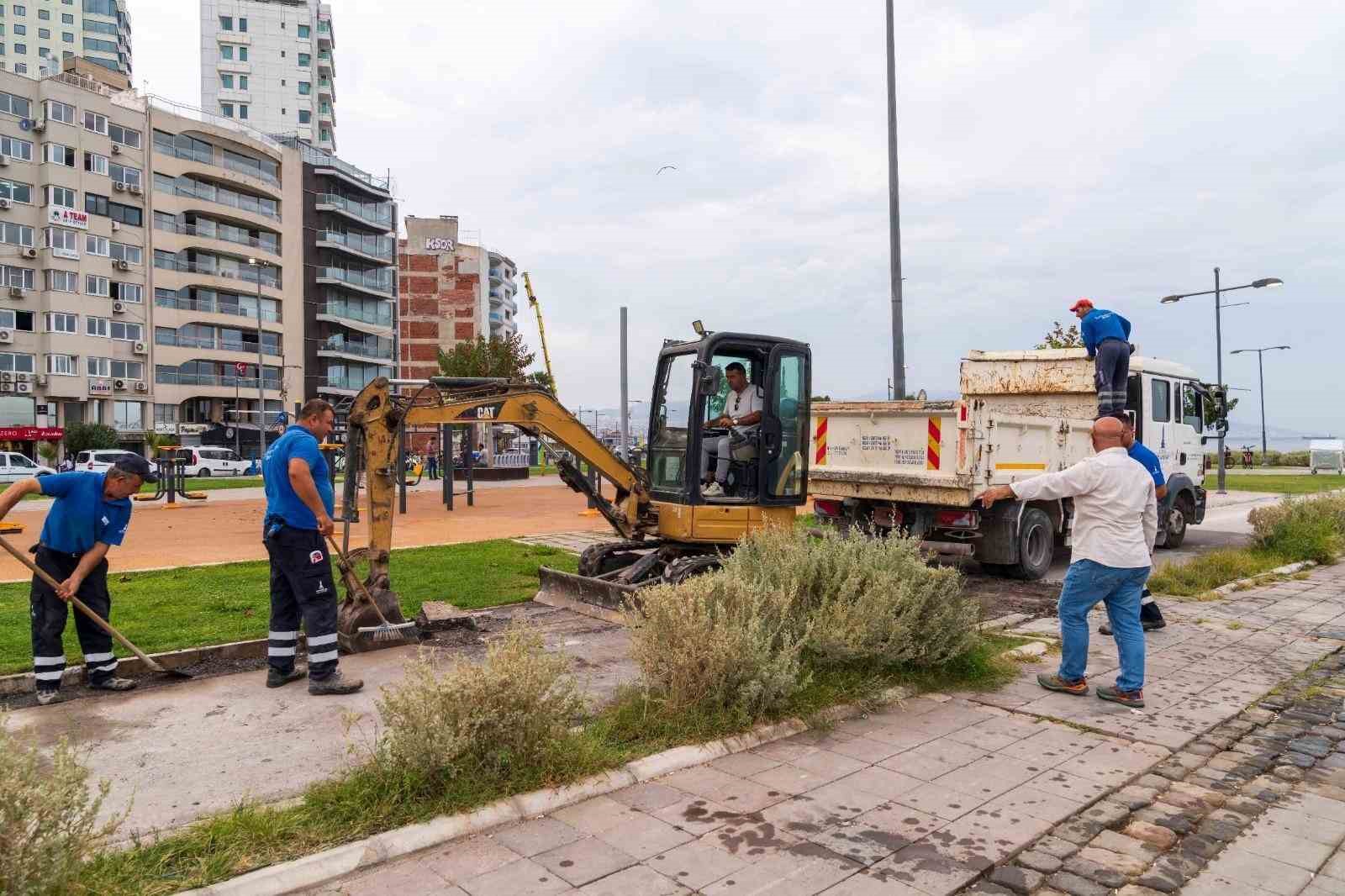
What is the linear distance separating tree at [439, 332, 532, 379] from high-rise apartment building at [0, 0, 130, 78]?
8509cm

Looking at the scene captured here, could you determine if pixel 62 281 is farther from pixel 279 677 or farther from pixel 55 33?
pixel 55 33

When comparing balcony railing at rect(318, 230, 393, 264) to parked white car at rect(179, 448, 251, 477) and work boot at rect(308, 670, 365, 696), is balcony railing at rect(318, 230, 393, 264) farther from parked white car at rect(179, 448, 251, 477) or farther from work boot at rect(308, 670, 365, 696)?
work boot at rect(308, 670, 365, 696)

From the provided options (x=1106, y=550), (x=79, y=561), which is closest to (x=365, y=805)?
(x=79, y=561)

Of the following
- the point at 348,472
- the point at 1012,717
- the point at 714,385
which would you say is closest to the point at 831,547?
the point at 1012,717

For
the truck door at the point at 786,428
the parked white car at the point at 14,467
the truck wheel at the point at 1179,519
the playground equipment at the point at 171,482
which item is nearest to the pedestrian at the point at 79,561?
the truck door at the point at 786,428

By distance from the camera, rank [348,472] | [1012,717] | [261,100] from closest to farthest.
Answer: [1012,717]
[348,472]
[261,100]

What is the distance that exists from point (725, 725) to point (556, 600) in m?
4.54

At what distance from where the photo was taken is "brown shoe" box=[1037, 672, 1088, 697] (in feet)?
20.1

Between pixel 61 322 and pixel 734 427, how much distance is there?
57278 millimetres

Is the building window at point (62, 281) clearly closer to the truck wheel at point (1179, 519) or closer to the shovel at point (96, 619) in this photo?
the shovel at point (96, 619)

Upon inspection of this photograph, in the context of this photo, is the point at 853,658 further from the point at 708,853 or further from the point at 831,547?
the point at 708,853

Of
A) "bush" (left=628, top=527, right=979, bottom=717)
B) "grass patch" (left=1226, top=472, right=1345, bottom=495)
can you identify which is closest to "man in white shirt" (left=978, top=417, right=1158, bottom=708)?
"bush" (left=628, top=527, right=979, bottom=717)

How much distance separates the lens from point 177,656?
22.2 ft

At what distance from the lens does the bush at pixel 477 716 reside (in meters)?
4.06
